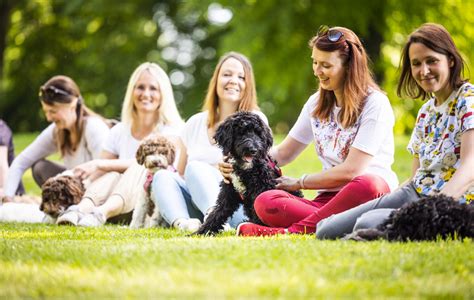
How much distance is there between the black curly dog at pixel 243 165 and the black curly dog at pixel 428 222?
1.15 metres

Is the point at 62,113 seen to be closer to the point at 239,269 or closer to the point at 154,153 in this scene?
the point at 154,153

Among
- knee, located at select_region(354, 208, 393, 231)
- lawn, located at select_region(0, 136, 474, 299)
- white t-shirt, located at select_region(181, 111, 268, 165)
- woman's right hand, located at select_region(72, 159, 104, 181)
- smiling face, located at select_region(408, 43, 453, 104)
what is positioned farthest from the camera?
woman's right hand, located at select_region(72, 159, 104, 181)

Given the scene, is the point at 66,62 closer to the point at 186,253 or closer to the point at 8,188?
the point at 8,188

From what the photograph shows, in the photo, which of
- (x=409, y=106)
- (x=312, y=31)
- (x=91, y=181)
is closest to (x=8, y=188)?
(x=91, y=181)

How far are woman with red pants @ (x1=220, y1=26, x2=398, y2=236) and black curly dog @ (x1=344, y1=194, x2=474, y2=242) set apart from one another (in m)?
0.63

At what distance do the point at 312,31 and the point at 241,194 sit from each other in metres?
13.4

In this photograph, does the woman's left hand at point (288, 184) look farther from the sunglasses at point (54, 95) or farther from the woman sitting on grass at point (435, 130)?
the sunglasses at point (54, 95)

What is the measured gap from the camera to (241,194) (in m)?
5.62

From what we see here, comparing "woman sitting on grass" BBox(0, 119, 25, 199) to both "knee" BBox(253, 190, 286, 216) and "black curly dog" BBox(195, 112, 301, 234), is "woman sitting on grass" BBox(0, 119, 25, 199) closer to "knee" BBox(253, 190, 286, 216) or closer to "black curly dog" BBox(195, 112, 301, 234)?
"black curly dog" BBox(195, 112, 301, 234)

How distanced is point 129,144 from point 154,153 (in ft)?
3.15

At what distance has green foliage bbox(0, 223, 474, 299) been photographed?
3.25 m

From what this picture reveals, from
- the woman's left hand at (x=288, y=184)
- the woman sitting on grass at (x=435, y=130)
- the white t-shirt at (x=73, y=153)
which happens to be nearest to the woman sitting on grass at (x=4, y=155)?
the white t-shirt at (x=73, y=153)

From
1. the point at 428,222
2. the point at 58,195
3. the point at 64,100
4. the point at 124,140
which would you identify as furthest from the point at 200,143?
the point at 428,222

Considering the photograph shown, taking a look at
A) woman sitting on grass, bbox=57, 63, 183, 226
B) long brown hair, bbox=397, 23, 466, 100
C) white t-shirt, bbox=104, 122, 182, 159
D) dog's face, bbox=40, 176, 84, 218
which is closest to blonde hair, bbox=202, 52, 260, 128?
woman sitting on grass, bbox=57, 63, 183, 226
